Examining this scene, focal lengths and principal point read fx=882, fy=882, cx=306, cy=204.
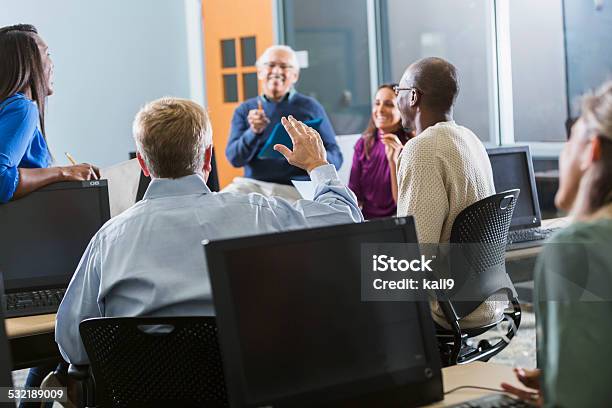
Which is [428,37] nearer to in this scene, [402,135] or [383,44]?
[383,44]

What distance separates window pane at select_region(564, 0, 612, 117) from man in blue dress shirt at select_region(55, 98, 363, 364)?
3.26 metres

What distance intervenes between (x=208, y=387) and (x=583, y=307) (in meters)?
0.91

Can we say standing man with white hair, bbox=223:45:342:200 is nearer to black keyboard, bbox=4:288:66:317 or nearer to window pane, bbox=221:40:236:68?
window pane, bbox=221:40:236:68

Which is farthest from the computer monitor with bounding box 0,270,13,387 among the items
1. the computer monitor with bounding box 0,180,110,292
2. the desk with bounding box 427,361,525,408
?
the computer monitor with bounding box 0,180,110,292

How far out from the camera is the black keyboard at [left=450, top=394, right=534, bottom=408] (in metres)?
1.56

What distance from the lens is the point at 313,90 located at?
700cm

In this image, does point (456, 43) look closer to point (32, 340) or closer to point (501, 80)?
point (501, 80)

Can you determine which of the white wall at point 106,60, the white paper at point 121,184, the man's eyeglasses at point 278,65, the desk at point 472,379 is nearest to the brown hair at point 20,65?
the white paper at point 121,184

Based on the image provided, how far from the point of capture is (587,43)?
5070mm

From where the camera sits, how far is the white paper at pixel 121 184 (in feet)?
10.2

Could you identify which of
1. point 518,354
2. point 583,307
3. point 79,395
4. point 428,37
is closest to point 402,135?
point 518,354

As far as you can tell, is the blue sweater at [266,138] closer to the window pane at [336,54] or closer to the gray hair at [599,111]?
the window pane at [336,54]

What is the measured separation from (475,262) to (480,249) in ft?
0.16

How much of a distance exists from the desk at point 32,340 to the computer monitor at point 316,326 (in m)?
1.19
